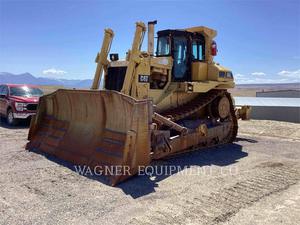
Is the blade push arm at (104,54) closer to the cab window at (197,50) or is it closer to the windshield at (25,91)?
the cab window at (197,50)

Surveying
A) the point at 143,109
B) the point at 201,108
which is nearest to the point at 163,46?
the point at 201,108

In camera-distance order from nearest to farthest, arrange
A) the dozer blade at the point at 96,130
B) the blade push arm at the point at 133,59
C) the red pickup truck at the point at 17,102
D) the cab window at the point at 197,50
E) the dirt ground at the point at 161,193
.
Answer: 1. the dirt ground at the point at 161,193
2. the dozer blade at the point at 96,130
3. the blade push arm at the point at 133,59
4. the cab window at the point at 197,50
5. the red pickup truck at the point at 17,102

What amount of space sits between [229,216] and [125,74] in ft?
16.2

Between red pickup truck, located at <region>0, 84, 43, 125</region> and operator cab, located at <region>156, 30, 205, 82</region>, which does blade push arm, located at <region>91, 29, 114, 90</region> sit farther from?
red pickup truck, located at <region>0, 84, 43, 125</region>

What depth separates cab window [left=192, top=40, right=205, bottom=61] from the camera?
379 inches

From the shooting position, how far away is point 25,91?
14047 mm

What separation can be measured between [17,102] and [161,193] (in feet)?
30.9

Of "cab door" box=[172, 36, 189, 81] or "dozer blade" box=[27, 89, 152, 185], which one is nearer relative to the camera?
"dozer blade" box=[27, 89, 152, 185]

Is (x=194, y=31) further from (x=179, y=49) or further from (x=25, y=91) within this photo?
(x=25, y=91)

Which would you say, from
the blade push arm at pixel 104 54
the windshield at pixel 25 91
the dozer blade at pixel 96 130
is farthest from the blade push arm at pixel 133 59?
the windshield at pixel 25 91

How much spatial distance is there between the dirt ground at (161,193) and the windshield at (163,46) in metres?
3.10

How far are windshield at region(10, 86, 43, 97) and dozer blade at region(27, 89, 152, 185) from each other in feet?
19.4

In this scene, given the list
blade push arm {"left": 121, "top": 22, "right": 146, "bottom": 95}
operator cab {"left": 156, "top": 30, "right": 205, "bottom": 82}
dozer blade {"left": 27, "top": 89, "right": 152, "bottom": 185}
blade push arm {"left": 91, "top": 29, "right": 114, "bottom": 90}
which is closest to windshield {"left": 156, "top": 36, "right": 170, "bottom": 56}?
operator cab {"left": 156, "top": 30, "right": 205, "bottom": 82}

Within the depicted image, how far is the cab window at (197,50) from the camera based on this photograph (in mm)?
9614
